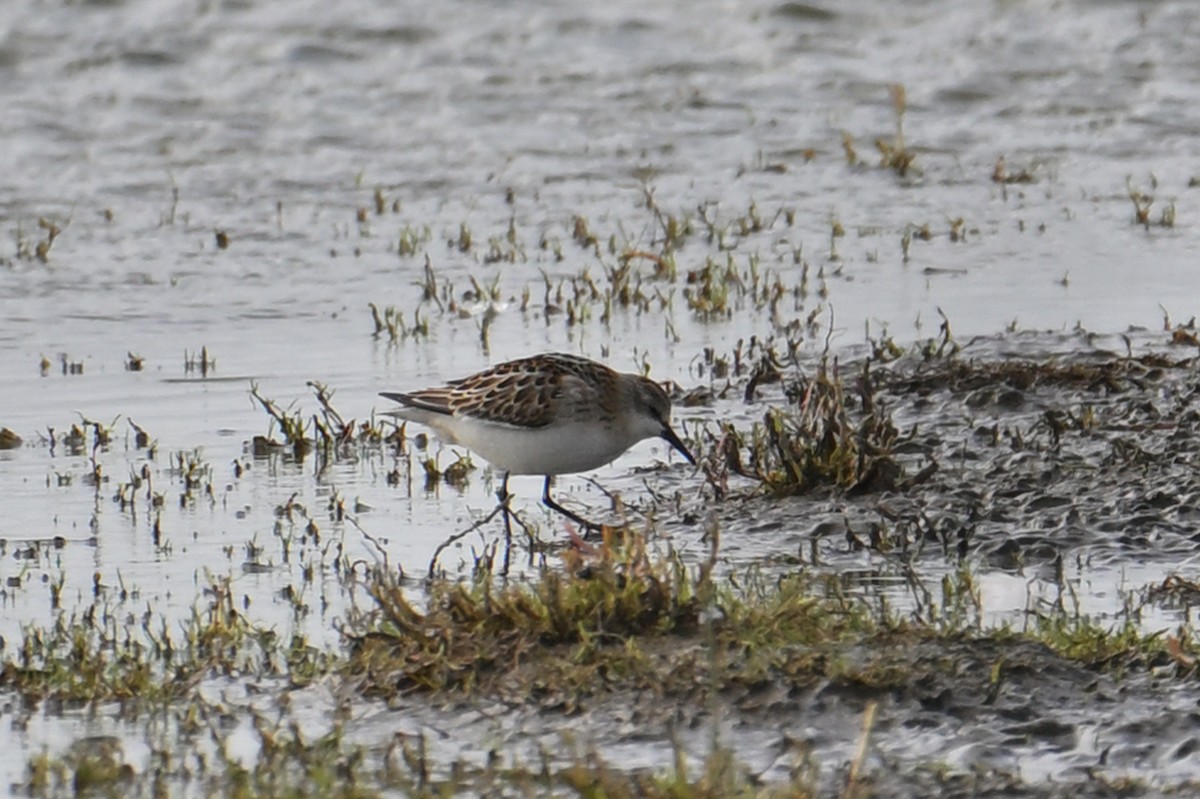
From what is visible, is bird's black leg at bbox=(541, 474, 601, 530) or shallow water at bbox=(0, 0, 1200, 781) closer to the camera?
bird's black leg at bbox=(541, 474, 601, 530)

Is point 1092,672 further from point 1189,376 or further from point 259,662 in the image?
point 1189,376

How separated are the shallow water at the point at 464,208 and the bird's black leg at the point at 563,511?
0.36 m

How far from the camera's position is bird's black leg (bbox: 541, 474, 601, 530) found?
8.92 meters

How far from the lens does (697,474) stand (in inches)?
384

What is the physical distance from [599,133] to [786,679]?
1182cm

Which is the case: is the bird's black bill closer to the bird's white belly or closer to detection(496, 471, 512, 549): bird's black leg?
the bird's white belly

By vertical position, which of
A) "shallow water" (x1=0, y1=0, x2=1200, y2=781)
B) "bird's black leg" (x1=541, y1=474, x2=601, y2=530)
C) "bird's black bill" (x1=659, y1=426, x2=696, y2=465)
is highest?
"shallow water" (x1=0, y1=0, x2=1200, y2=781)

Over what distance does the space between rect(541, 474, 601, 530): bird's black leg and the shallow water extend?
36cm

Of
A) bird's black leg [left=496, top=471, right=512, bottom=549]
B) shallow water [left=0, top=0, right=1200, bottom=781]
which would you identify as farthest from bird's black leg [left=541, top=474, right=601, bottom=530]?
shallow water [left=0, top=0, right=1200, bottom=781]

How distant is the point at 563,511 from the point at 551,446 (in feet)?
0.96

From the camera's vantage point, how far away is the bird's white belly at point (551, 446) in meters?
8.73

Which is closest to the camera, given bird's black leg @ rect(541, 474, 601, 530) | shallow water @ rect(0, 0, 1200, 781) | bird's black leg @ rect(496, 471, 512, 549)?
bird's black leg @ rect(496, 471, 512, 549)

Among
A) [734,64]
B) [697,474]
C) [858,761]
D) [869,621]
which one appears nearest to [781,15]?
[734,64]

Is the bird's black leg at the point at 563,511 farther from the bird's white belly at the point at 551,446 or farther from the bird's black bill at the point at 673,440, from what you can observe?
the bird's black bill at the point at 673,440
